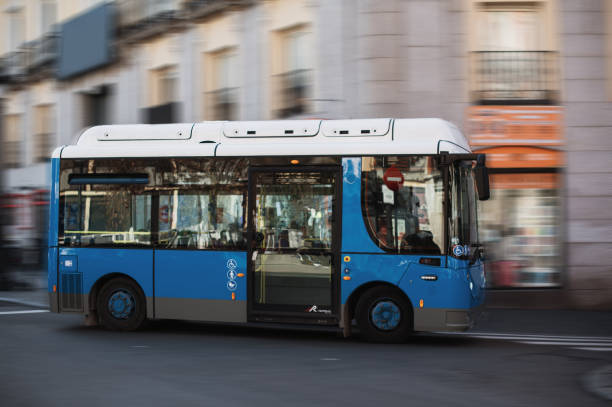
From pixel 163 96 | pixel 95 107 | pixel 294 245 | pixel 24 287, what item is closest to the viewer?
pixel 294 245

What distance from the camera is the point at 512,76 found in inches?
625

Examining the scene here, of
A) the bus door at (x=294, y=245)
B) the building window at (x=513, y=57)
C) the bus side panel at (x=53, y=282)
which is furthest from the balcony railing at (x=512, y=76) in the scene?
the bus side panel at (x=53, y=282)

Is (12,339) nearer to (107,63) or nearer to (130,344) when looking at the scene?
(130,344)

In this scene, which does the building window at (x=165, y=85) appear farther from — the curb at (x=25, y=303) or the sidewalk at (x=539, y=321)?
the curb at (x=25, y=303)

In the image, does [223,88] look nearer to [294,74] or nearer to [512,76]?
[294,74]

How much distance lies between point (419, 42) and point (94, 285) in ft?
25.2

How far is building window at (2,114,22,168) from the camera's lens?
28688 mm

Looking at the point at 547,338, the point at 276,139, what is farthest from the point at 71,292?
the point at 547,338

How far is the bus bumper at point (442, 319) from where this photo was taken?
32.7 ft

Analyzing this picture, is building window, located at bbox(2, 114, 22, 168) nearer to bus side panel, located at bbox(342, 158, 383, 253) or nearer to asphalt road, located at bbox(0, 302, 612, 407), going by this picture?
asphalt road, located at bbox(0, 302, 612, 407)

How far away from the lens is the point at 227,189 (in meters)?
10.9

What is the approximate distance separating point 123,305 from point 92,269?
25.9 inches

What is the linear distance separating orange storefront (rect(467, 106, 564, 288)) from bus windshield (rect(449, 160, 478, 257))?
5.45 meters

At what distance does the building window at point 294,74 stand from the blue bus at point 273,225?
654 cm
